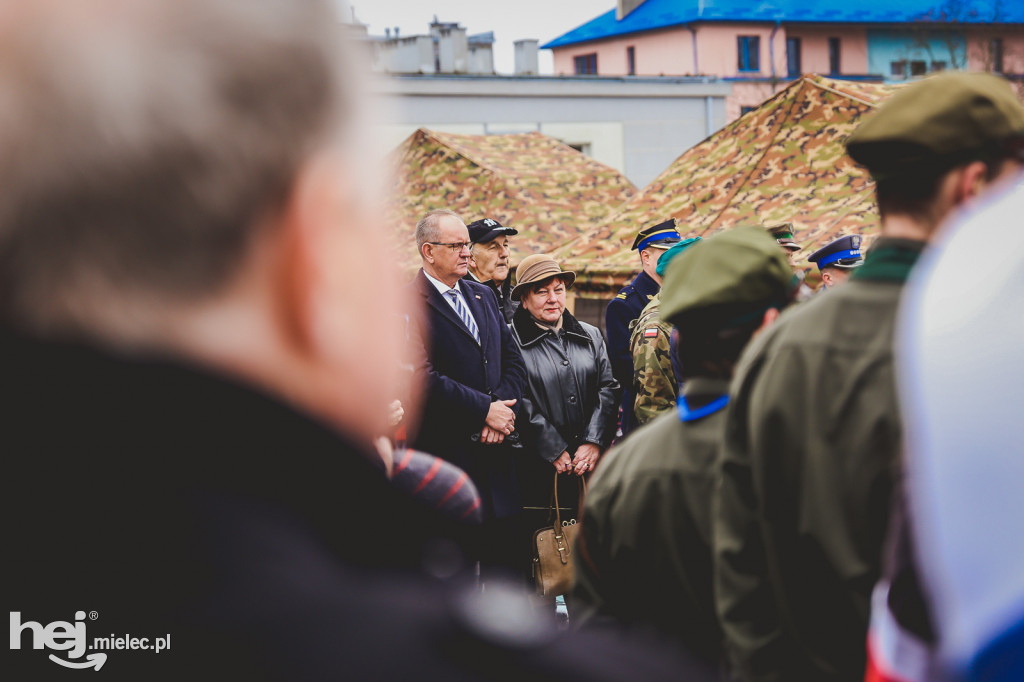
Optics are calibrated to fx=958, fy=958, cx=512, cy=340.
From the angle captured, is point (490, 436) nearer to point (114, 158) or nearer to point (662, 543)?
point (662, 543)

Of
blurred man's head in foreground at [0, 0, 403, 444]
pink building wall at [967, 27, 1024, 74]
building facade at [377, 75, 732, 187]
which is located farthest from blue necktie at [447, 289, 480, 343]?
pink building wall at [967, 27, 1024, 74]

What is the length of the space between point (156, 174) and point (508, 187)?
11.5 meters

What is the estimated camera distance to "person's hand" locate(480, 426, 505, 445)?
4988 millimetres

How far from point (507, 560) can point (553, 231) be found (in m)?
6.56

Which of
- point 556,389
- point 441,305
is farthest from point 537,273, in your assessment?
point 441,305

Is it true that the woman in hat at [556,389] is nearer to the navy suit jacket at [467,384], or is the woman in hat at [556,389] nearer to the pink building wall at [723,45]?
the navy suit jacket at [467,384]

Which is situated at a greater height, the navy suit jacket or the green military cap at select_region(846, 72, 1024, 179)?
the green military cap at select_region(846, 72, 1024, 179)

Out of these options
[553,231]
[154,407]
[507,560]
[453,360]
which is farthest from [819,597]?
[553,231]

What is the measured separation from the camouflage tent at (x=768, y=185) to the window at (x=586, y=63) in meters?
39.9

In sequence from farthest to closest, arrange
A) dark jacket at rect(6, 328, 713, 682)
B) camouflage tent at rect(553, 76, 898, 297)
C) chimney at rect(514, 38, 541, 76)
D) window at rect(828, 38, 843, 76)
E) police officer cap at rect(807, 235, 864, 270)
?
window at rect(828, 38, 843, 76) → chimney at rect(514, 38, 541, 76) → camouflage tent at rect(553, 76, 898, 297) → police officer cap at rect(807, 235, 864, 270) → dark jacket at rect(6, 328, 713, 682)

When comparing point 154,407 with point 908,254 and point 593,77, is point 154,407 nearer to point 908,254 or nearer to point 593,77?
point 908,254

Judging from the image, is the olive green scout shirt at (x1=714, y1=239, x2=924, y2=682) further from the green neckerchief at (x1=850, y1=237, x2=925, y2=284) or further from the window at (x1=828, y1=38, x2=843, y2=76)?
the window at (x1=828, y1=38, x2=843, y2=76)

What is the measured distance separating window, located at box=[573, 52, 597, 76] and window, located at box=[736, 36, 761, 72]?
26.7ft

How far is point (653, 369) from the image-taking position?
198 inches
